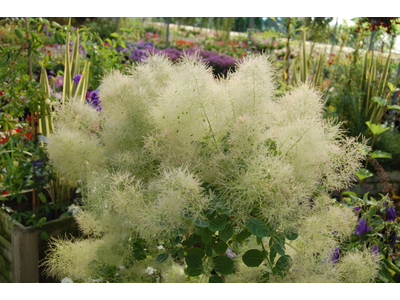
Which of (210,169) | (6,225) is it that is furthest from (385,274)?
(6,225)

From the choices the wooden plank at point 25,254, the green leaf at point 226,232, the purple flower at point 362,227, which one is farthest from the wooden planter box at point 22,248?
the purple flower at point 362,227

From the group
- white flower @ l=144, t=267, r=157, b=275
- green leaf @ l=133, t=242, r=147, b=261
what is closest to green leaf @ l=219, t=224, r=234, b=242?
green leaf @ l=133, t=242, r=147, b=261

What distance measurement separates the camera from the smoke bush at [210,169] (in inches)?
26.1

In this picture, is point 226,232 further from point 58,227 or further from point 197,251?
point 58,227

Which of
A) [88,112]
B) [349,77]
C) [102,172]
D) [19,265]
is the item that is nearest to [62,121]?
[88,112]

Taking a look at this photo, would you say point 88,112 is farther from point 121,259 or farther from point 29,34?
point 29,34

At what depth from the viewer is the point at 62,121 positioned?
964 millimetres

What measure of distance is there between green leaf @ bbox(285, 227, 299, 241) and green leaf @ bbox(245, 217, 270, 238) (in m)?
0.06

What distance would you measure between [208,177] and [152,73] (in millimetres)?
338

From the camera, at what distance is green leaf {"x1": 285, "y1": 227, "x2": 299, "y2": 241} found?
2.28ft

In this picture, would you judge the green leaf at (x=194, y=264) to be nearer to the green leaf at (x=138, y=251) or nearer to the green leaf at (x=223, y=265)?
the green leaf at (x=223, y=265)

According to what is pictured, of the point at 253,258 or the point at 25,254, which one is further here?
the point at 25,254

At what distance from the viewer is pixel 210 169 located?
0.71 metres

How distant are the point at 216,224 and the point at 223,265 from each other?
15cm
